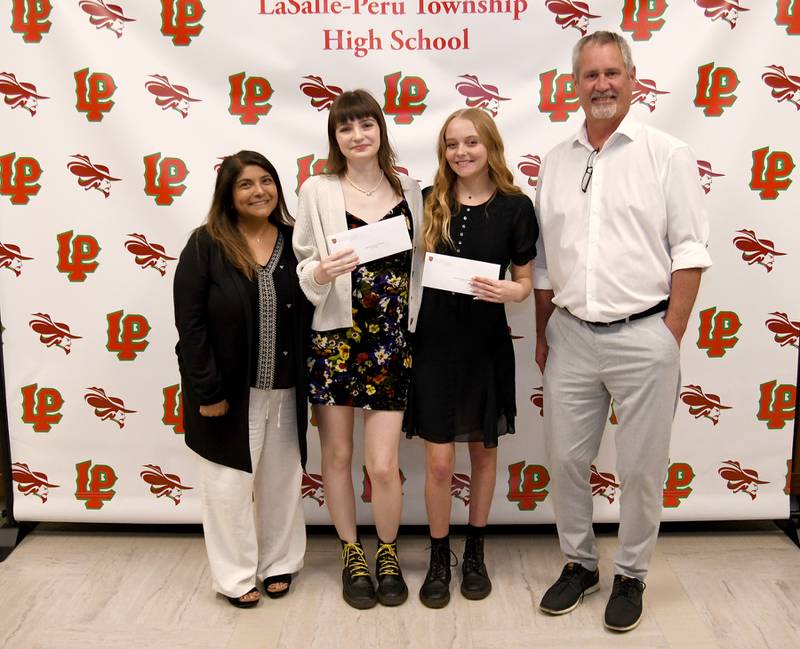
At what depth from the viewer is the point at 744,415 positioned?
2949 millimetres

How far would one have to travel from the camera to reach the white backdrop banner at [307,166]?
272 cm

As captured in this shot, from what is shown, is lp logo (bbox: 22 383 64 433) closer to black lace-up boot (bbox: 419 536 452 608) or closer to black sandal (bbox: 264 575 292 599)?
black sandal (bbox: 264 575 292 599)

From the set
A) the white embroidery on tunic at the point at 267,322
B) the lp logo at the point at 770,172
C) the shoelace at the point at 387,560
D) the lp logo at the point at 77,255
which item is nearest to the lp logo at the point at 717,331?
the lp logo at the point at 770,172

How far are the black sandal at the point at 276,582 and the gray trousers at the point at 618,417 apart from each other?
946 millimetres

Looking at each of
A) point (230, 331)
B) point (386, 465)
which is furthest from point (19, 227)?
point (386, 465)

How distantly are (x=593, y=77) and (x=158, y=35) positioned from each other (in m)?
1.56

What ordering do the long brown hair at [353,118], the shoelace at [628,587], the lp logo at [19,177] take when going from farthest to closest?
the lp logo at [19,177] → the shoelace at [628,587] → the long brown hair at [353,118]

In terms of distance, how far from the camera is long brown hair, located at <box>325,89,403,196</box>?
2248 mm

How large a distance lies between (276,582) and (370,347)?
2.99ft

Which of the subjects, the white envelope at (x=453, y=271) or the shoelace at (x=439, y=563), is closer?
the white envelope at (x=453, y=271)

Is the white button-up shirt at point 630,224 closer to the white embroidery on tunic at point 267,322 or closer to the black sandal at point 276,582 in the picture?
the white embroidery on tunic at point 267,322

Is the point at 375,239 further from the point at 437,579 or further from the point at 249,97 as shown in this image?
the point at 437,579

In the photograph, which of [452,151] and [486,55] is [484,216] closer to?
[452,151]

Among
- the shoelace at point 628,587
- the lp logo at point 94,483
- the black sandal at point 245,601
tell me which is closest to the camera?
the shoelace at point 628,587
